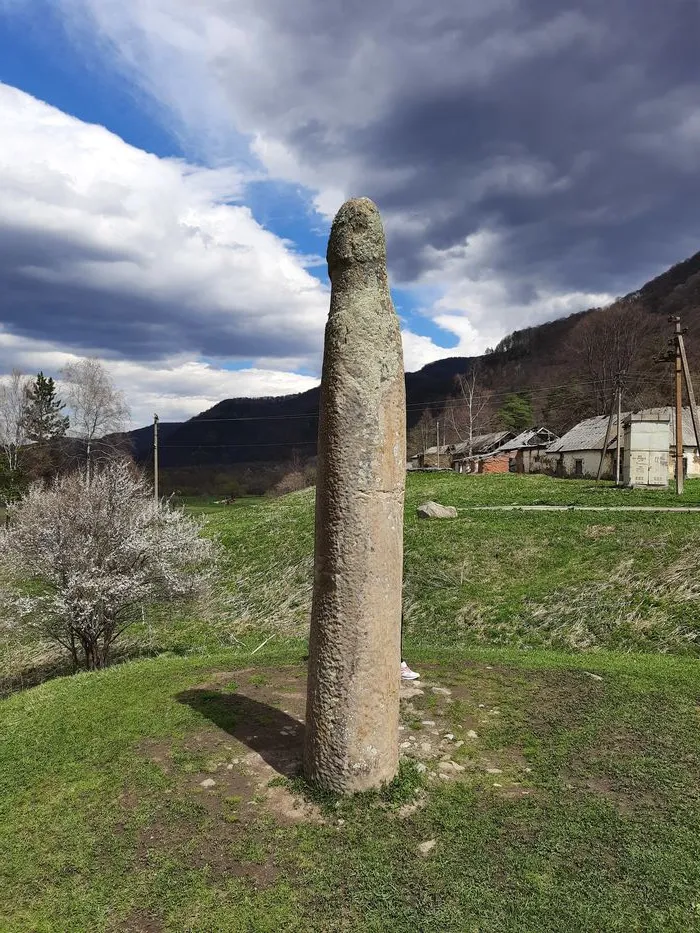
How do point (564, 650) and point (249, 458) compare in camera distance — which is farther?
point (249, 458)

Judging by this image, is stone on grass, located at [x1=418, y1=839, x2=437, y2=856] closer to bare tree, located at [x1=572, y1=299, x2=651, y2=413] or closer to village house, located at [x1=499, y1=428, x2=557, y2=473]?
village house, located at [x1=499, y1=428, x2=557, y2=473]

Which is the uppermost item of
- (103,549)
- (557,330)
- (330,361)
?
(557,330)

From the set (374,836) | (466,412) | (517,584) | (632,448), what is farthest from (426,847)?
(466,412)

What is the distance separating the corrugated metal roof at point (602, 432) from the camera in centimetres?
4378

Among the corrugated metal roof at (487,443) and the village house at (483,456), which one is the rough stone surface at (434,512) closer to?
the village house at (483,456)

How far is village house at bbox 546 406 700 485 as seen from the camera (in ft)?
94.4

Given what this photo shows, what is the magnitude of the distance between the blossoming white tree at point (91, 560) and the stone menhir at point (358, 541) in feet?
29.2

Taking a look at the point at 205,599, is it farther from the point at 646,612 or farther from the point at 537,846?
the point at 537,846

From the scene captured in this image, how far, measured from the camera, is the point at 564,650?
12.4 metres

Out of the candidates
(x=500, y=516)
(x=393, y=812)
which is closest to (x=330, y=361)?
(x=393, y=812)

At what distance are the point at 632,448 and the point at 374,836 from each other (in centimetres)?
2704

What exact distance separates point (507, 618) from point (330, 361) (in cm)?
973

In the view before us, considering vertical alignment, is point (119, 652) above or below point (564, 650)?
below

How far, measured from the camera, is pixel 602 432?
47.7m
